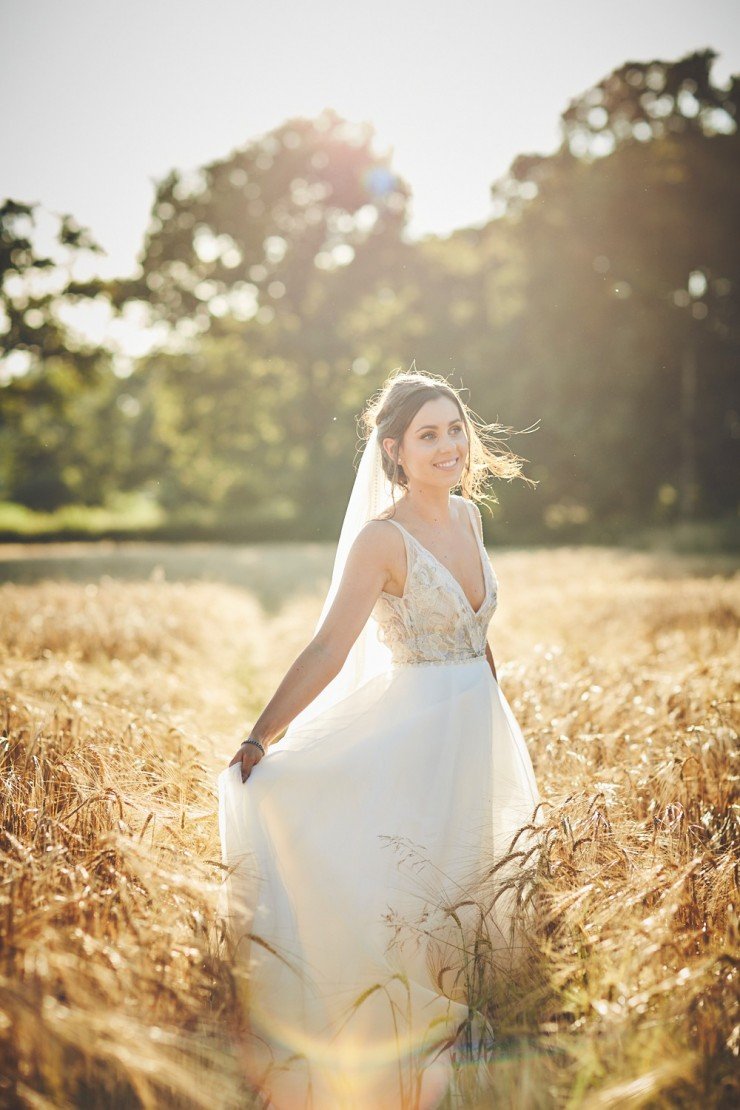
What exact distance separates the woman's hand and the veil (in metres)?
0.34

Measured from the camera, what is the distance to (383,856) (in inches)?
117

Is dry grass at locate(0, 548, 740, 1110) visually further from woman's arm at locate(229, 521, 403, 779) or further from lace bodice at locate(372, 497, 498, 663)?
lace bodice at locate(372, 497, 498, 663)

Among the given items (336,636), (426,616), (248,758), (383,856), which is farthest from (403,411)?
(383,856)

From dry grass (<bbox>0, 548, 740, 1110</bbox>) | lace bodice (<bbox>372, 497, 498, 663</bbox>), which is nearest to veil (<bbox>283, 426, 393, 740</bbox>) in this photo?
lace bodice (<bbox>372, 497, 498, 663</bbox>)

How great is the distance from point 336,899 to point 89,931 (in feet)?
2.76

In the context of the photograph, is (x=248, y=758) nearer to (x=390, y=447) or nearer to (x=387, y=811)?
(x=387, y=811)

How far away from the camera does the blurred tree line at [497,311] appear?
2822cm

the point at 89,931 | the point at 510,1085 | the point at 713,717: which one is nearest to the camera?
the point at 510,1085

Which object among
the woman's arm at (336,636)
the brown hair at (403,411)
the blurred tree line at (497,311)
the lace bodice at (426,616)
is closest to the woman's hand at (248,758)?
the woman's arm at (336,636)

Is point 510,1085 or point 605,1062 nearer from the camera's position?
point 605,1062

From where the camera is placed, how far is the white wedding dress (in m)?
2.50

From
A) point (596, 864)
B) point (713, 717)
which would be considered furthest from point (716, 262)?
point (596, 864)

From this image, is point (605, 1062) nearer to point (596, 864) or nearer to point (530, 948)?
point (530, 948)

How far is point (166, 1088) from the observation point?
2.03 metres
